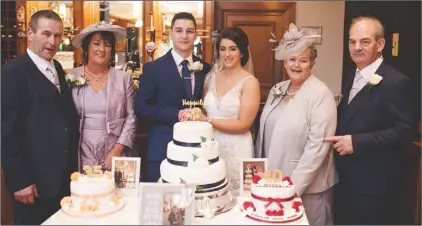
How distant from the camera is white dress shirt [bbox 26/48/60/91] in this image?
2095 millimetres

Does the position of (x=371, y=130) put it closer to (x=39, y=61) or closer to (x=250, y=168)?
(x=250, y=168)

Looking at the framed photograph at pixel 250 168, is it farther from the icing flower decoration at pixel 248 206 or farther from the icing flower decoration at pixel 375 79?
the icing flower decoration at pixel 375 79

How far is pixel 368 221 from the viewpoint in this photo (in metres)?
2.09

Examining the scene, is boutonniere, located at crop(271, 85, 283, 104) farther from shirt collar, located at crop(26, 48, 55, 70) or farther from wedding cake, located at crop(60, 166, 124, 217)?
shirt collar, located at crop(26, 48, 55, 70)

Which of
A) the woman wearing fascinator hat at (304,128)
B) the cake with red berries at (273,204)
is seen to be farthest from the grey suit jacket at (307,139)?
the cake with red berries at (273,204)

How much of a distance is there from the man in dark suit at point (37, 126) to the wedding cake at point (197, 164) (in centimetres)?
72

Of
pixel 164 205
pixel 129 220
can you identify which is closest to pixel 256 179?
pixel 164 205

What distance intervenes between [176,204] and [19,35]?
3.58 m

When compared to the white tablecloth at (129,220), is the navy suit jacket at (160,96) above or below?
above

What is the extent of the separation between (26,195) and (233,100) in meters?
1.06

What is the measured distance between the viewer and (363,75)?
2.05 meters

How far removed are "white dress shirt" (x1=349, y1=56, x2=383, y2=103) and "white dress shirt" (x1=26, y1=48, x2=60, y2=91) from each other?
4.65ft

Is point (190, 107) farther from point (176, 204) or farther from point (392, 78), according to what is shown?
point (392, 78)

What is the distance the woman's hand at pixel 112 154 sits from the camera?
7.38 ft
